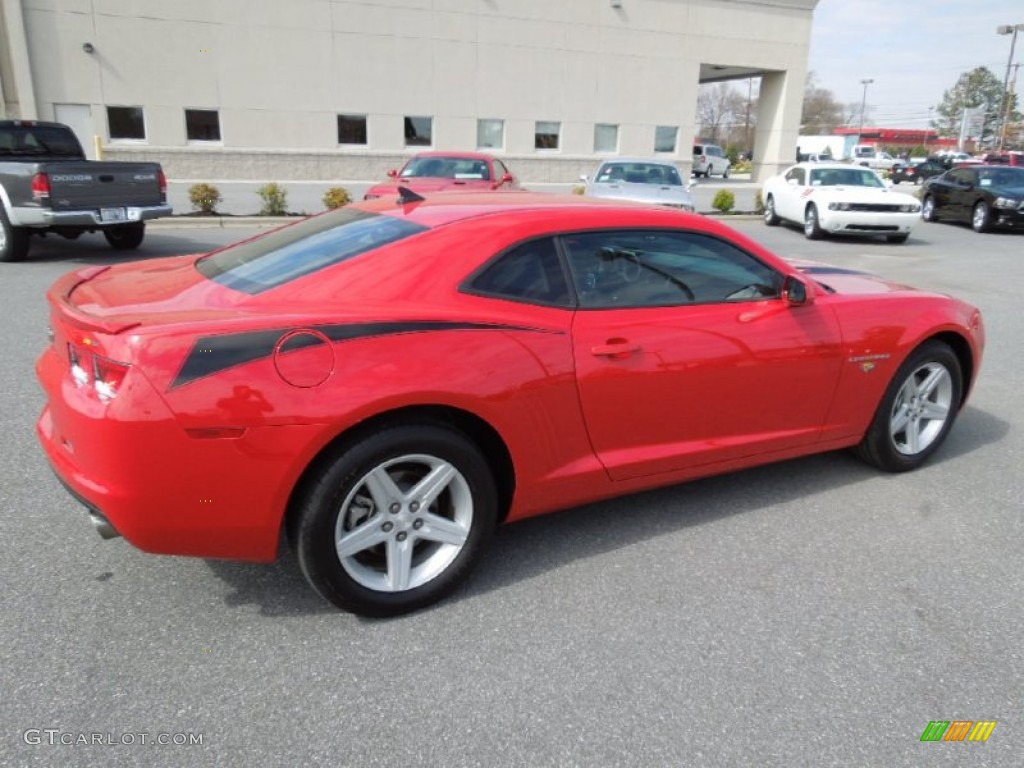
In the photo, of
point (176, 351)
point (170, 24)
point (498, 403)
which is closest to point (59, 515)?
point (176, 351)

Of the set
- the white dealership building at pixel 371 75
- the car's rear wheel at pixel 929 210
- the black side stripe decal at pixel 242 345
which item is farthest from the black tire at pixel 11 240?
the car's rear wheel at pixel 929 210

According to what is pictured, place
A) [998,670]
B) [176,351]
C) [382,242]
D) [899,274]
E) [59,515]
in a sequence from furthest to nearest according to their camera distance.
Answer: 1. [899,274]
2. [59,515]
3. [382,242]
4. [998,670]
5. [176,351]

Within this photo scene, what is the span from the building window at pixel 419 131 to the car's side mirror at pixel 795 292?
2596 centimetres

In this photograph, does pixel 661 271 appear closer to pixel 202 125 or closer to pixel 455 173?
pixel 455 173

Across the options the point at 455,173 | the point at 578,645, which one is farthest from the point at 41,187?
the point at 578,645

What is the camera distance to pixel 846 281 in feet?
14.3

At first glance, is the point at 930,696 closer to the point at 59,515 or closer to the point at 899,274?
the point at 59,515

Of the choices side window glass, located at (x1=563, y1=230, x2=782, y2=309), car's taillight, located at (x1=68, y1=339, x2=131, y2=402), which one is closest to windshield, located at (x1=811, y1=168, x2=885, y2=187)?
side window glass, located at (x1=563, y1=230, x2=782, y2=309)

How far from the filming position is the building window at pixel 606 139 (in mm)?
30406

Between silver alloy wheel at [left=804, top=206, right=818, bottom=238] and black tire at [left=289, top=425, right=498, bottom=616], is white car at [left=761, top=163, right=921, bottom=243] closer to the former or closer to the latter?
silver alloy wheel at [left=804, top=206, right=818, bottom=238]

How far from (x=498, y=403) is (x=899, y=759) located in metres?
1.70

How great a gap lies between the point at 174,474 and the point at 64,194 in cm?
876

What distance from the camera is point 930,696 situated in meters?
2.54

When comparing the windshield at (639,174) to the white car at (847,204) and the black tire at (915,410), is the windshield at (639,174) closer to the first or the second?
the white car at (847,204)
